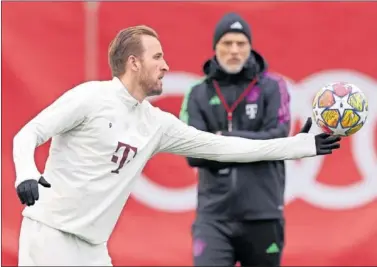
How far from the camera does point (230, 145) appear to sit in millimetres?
6168

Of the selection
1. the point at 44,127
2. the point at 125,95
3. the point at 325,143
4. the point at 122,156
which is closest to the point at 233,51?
the point at 325,143

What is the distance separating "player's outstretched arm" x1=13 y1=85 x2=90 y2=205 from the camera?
5.07m

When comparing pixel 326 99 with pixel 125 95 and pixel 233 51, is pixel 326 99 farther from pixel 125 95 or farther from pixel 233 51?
pixel 233 51

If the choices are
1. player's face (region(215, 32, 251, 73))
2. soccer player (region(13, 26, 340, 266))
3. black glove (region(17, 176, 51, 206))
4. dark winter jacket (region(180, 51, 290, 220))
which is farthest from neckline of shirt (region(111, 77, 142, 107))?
player's face (region(215, 32, 251, 73))

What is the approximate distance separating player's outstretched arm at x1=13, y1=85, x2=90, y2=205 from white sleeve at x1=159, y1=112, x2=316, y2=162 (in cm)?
66

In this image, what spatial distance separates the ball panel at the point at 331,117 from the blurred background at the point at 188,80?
328 cm

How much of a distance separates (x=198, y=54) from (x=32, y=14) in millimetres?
1453

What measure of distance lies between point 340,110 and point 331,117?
2.5 inches

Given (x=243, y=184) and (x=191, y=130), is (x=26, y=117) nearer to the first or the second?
(x=243, y=184)

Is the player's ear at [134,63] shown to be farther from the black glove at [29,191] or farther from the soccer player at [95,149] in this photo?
the black glove at [29,191]

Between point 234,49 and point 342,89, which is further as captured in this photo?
point 234,49

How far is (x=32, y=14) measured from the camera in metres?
9.63

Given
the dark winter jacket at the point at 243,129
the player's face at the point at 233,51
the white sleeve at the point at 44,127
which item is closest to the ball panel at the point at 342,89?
the dark winter jacket at the point at 243,129

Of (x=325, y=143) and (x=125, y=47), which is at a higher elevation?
(x=125, y=47)
